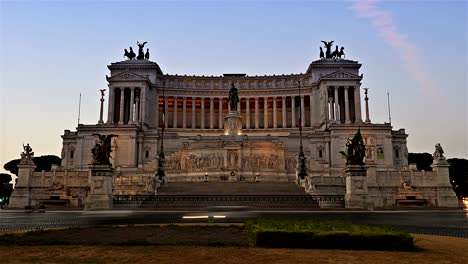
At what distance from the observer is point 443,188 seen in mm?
45969

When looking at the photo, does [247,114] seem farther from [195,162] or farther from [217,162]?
[217,162]

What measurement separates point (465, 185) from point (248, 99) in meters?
50.9

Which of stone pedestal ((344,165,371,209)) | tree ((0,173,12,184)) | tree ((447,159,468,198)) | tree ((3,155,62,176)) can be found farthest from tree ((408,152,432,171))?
tree ((0,173,12,184))

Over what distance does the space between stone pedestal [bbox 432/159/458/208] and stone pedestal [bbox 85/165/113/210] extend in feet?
116

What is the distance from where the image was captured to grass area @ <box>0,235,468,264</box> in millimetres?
9953

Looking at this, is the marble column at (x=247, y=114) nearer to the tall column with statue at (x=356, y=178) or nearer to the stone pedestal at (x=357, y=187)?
the tall column with statue at (x=356, y=178)

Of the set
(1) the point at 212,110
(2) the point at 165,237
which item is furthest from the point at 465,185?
(2) the point at 165,237

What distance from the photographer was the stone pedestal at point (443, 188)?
4516 centimetres

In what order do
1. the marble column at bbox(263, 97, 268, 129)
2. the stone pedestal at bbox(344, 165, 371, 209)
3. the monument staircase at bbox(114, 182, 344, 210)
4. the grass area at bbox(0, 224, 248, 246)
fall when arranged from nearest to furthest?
the grass area at bbox(0, 224, 248, 246) → the stone pedestal at bbox(344, 165, 371, 209) → the monument staircase at bbox(114, 182, 344, 210) → the marble column at bbox(263, 97, 268, 129)

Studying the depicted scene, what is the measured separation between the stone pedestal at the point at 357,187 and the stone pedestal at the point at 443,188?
16.9 meters

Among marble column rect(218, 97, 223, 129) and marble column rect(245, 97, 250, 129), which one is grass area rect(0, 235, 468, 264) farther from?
marble column rect(218, 97, 223, 129)

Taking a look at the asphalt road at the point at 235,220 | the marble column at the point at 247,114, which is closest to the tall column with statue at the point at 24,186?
the asphalt road at the point at 235,220

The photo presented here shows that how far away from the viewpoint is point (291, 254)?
11.0 m

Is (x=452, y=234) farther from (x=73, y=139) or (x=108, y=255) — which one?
(x=73, y=139)
